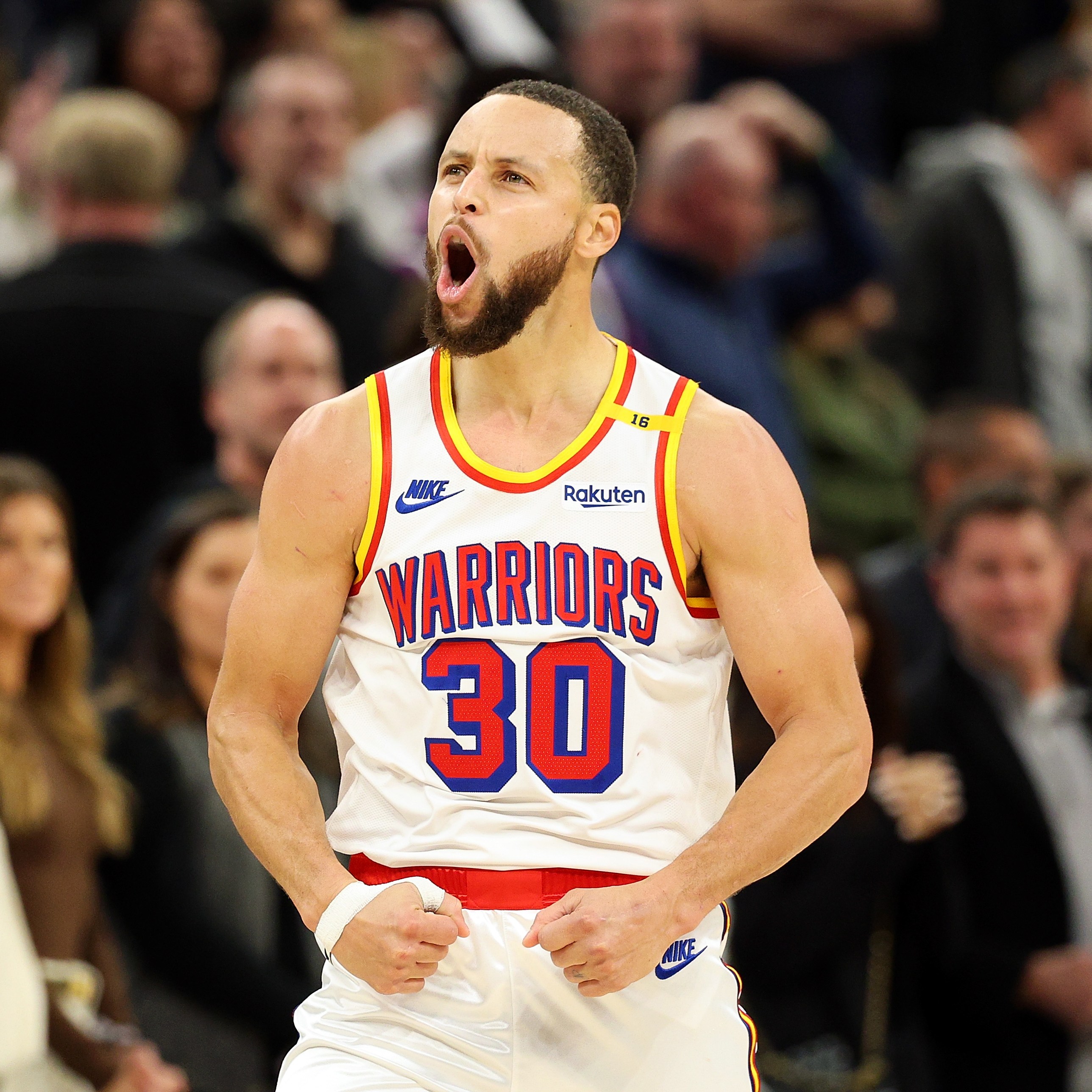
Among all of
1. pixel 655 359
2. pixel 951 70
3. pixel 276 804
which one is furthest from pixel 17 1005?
pixel 951 70

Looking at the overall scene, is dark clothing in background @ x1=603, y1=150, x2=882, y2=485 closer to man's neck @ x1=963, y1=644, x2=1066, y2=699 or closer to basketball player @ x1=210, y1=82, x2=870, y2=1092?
man's neck @ x1=963, y1=644, x2=1066, y2=699

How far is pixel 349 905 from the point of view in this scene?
3250 mm

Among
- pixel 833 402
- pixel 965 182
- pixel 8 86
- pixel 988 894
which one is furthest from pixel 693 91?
pixel 988 894

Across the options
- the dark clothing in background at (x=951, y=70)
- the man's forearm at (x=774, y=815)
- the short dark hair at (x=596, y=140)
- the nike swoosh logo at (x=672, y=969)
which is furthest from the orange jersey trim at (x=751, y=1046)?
the dark clothing in background at (x=951, y=70)

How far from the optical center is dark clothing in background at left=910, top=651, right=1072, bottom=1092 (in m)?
6.30


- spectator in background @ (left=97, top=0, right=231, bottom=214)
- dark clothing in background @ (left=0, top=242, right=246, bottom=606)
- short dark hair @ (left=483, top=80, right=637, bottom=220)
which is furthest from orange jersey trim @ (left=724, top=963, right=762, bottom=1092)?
spectator in background @ (left=97, top=0, right=231, bottom=214)

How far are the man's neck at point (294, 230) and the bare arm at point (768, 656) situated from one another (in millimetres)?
4542

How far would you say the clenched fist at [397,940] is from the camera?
10.5 feet

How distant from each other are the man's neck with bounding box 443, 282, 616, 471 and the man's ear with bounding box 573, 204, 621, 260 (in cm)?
7

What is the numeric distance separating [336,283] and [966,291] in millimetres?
3002

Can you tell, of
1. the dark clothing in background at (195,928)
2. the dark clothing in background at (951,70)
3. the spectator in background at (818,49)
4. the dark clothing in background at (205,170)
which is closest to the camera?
the dark clothing in background at (195,928)

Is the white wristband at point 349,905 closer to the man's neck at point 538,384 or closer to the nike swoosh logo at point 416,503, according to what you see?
the nike swoosh logo at point 416,503

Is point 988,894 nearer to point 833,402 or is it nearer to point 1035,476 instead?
point 1035,476

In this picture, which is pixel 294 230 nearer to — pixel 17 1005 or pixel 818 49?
pixel 17 1005
